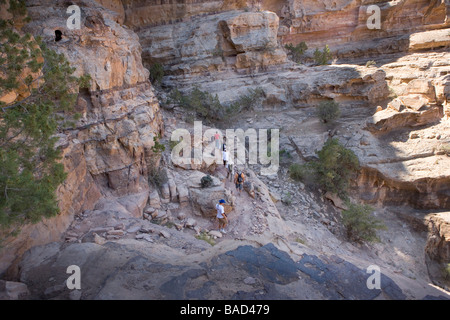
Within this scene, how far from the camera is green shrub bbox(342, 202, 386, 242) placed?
33.0 ft

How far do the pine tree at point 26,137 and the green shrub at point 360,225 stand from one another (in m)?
10.4

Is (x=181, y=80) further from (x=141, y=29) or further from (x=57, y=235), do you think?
(x=57, y=235)

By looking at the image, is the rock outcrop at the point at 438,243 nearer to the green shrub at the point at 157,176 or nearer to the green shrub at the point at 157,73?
the green shrub at the point at 157,176

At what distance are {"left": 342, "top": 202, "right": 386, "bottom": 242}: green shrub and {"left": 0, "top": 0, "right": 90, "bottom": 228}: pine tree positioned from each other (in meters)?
10.4

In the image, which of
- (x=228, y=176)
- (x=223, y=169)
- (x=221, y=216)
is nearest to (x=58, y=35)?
(x=223, y=169)

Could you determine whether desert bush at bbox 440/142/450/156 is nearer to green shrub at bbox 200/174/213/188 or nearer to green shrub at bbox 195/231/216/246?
green shrub at bbox 200/174/213/188

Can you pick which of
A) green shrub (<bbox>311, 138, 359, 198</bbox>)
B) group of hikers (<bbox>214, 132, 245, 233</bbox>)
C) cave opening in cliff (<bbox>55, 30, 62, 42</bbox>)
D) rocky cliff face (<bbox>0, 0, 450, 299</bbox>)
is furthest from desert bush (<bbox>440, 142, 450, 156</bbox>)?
cave opening in cliff (<bbox>55, 30, 62, 42</bbox>)

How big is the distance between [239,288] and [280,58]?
19730mm

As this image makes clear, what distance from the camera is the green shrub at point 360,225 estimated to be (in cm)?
1005

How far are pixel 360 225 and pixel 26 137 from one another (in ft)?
36.4

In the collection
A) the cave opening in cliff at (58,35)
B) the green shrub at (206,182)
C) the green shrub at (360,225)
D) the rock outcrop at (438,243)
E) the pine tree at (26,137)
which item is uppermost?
the cave opening in cliff at (58,35)

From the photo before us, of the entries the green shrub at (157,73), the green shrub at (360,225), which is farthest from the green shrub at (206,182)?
the green shrub at (157,73)

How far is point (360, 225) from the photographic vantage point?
1008cm

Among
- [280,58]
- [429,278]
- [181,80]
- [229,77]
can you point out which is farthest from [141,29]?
[429,278]
